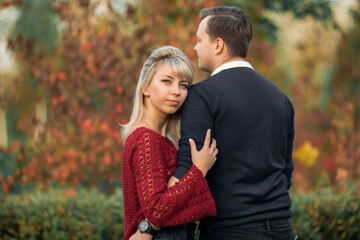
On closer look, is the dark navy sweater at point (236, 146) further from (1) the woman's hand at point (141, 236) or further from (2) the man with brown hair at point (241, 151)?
(1) the woman's hand at point (141, 236)

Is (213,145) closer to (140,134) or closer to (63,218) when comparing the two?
(140,134)

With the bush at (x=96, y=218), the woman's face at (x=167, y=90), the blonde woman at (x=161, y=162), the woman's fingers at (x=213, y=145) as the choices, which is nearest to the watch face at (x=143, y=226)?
the blonde woman at (x=161, y=162)

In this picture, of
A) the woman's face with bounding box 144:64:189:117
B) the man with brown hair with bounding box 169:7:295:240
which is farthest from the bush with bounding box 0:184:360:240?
the man with brown hair with bounding box 169:7:295:240

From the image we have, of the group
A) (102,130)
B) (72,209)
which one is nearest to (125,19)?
(102,130)

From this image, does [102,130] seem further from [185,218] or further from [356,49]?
[356,49]

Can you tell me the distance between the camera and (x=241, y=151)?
7.34 feet

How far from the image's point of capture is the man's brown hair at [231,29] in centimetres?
241

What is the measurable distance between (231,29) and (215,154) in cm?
70

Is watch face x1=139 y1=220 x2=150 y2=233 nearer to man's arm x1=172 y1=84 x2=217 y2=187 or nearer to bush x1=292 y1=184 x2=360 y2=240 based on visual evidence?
man's arm x1=172 y1=84 x2=217 y2=187

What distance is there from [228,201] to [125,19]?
15.6ft

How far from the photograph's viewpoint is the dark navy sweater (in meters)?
2.22

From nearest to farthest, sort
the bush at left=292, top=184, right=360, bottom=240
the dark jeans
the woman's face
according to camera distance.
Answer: the dark jeans, the woman's face, the bush at left=292, top=184, right=360, bottom=240

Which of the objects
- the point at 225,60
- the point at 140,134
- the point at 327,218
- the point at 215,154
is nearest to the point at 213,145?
the point at 215,154

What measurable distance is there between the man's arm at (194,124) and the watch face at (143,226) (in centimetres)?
24
